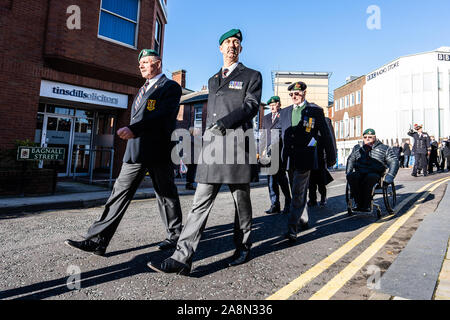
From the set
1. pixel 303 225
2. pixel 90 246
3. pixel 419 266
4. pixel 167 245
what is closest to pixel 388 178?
pixel 303 225

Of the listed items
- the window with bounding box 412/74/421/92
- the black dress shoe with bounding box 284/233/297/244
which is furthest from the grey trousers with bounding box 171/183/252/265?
the window with bounding box 412/74/421/92

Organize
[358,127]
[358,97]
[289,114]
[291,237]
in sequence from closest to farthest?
[291,237] → [289,114] → [358,127] → [358,97]

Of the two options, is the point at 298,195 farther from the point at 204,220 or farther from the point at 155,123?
the point at 155,123

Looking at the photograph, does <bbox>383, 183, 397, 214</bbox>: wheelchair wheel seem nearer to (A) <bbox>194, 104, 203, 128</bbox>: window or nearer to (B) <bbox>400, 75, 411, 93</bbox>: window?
(A) <bbox>194, 104, 203, 128</bbox>: window

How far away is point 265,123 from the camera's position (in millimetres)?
5656

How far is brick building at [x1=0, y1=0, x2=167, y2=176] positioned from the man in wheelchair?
7.03 m

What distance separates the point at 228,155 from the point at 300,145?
159 cm

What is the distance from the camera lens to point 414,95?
3014 centimetres

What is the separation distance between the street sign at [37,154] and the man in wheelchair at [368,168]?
668 centimetres

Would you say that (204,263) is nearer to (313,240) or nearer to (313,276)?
(313,276)

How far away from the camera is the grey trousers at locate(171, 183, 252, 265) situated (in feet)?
7.97
